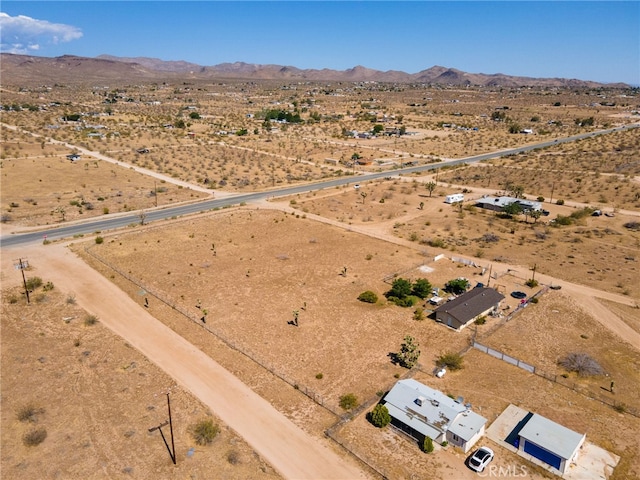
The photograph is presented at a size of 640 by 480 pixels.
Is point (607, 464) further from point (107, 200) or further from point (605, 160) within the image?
point (605, 160)

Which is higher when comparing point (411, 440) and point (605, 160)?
point (605, 160)

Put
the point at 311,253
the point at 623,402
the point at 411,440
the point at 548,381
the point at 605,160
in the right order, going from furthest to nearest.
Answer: the point at 605,160, the point at 311,253, the point at 548,381, the point at 623,402, the point at 411,440

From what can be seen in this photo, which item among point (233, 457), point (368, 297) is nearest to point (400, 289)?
point (368, 297)

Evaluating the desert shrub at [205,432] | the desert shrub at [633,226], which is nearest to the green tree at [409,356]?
the desert shrub at [205,432]

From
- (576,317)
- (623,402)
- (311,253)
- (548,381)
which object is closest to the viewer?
(623,402)

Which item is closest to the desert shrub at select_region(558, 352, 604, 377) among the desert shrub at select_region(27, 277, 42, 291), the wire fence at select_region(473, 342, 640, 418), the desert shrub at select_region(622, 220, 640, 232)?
the wire fence at select_region(473, 342, 640, 418)

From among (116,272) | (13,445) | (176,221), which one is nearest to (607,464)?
(13,445)
